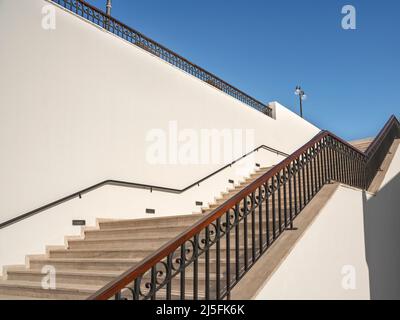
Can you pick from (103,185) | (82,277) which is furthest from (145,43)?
(82,277)

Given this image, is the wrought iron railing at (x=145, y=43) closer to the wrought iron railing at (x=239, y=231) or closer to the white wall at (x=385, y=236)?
the wrought iron railing at (x=239, y=231)

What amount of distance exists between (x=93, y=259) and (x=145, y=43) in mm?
4428

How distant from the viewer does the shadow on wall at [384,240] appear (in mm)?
5133

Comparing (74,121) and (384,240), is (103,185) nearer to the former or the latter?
(74,121)

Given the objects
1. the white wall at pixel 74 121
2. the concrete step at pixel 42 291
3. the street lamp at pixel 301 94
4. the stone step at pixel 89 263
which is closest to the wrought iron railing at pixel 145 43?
the white wall at pixel 74 121

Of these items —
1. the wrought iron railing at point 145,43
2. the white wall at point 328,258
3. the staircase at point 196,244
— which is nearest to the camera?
the staircase at point 196,244

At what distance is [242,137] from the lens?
8992 millimetres

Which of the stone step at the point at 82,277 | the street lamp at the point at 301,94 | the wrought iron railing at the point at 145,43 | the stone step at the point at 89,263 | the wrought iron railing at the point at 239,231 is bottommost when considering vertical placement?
the stone step at the point at 82,277

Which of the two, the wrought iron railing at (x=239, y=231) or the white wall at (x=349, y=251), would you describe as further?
the white wall at (x=349, y=251)

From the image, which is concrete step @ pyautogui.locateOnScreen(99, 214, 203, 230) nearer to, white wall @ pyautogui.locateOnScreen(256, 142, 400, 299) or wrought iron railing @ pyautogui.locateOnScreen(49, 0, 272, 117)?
white wall @ pyautogui.locateOnScreen(256, 142, 400, 299)

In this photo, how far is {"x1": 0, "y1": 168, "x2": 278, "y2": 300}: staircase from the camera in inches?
133

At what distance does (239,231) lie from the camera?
3.89 meters

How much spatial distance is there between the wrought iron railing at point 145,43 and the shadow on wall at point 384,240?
173 inches

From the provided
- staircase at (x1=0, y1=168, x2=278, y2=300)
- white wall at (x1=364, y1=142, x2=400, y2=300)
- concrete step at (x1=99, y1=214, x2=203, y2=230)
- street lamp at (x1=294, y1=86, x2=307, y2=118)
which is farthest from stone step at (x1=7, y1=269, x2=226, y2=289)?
street lamp at (x1=294, y1=86, x2=307, y2=118)
